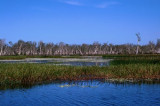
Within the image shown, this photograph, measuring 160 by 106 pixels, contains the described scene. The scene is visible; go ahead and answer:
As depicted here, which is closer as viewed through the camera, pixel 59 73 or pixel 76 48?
pixel 59 73

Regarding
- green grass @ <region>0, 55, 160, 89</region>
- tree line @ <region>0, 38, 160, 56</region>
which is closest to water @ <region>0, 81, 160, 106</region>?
green grass @ <region>0, 55, 160, 89</region>

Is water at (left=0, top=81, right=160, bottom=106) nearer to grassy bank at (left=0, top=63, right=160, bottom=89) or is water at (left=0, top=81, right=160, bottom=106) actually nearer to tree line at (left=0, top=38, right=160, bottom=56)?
grassy bank at (left=0, top=63, right=160, bottom=89)

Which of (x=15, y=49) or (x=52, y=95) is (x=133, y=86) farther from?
(x=15, y=49)

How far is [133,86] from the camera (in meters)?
19.1

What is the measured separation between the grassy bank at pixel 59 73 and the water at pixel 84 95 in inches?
75.4

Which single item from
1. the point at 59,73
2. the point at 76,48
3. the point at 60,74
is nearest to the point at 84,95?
the point at 60,74

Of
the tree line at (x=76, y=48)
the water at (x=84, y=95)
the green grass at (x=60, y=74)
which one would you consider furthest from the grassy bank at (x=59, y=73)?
the tree line at (x=76, y=48)

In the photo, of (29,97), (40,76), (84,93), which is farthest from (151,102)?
(40,76)

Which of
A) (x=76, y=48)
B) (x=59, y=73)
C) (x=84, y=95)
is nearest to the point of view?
(x=84, y=95)

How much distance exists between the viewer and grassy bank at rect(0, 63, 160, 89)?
19.7 m

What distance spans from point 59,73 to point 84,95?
299 inches

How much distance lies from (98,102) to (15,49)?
131 m

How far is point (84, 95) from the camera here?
51.2 feet

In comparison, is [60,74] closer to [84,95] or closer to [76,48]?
[84,95]
